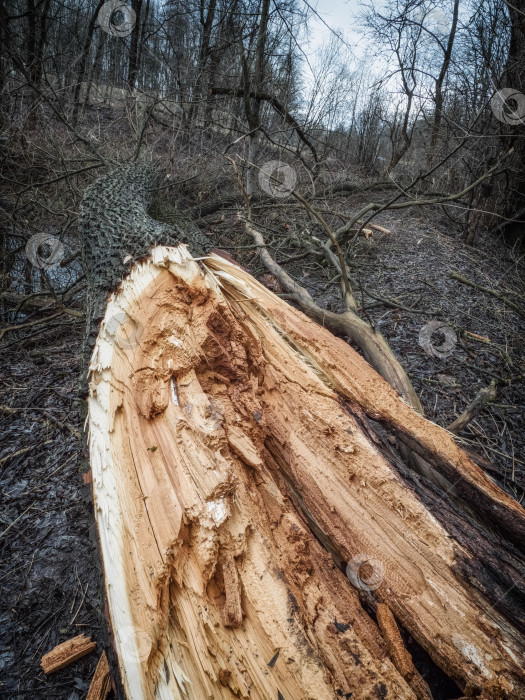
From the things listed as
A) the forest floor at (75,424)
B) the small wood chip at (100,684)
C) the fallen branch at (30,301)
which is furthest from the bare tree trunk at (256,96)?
the small wood chip at (100,684)

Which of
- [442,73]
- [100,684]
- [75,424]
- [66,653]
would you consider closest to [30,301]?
[75,424]

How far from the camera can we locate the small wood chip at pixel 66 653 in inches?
53.3

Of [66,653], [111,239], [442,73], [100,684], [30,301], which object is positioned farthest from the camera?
[442,73]

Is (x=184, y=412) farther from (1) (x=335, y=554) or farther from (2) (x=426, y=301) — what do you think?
(2) (x=426, y=301)

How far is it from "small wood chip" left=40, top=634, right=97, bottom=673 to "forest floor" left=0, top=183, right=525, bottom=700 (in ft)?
0.13

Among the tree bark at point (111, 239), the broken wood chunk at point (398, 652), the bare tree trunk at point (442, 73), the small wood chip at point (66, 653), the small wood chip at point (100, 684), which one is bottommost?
the small wood chip at point (66, 653)

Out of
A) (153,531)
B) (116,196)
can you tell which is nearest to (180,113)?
(116,196)

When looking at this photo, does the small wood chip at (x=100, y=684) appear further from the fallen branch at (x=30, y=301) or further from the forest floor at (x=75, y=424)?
the fallen branch at (x=30, y=301)

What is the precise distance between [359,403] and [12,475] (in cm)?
→ 217

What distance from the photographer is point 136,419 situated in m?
1.45

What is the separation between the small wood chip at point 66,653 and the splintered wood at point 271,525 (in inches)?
25.8

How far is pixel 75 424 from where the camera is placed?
2.49 m

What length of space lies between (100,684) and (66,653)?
0.23m

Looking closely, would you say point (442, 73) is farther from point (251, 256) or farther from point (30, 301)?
point (30, 301)
